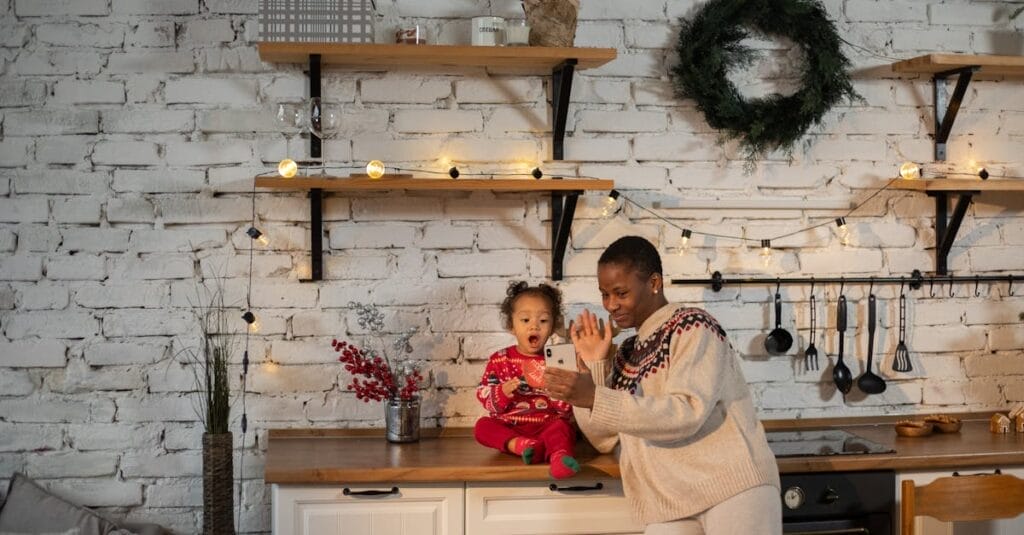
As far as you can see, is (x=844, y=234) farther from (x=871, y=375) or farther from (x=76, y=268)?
(x=76, y=268)

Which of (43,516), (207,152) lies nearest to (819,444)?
(207,152)

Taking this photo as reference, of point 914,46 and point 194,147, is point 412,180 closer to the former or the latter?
point 194,147

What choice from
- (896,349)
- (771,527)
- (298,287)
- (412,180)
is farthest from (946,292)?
(298,287)

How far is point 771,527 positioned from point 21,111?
245 cm

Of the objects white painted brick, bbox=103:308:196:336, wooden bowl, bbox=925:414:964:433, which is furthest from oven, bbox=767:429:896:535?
white painted brick, bbox=103:308:196:336

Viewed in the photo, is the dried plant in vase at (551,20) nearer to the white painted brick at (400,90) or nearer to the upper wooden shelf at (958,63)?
the white painted brick at (400,90)

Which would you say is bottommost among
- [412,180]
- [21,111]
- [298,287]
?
[298,287]

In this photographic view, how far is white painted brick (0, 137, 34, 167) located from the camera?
3.45 m

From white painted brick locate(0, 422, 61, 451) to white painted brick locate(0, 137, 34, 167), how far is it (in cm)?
78

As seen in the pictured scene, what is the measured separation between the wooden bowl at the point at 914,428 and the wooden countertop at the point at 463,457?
28mm

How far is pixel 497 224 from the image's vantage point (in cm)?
364

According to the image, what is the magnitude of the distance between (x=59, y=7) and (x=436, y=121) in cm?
118

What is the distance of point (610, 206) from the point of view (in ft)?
12.0

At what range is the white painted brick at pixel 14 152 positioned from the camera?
3453 mm
